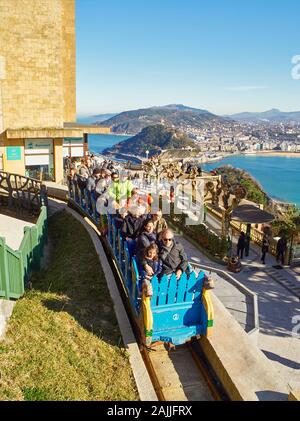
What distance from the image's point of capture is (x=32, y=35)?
2217cm

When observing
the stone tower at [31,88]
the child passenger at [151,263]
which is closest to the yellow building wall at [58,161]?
the stone tower at [31,88]

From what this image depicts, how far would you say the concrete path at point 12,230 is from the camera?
13.8 m

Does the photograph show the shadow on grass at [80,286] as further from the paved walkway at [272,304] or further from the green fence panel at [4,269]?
the paved walkway at [272,304]

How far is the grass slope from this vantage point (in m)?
5.84

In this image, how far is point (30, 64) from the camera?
2253 cm

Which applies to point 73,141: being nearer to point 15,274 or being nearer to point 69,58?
point 69,58

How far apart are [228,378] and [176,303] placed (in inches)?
58.1

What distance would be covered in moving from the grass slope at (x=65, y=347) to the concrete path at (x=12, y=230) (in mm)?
4212

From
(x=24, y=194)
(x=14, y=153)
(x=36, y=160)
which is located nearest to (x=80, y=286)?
(x=24, y=194)

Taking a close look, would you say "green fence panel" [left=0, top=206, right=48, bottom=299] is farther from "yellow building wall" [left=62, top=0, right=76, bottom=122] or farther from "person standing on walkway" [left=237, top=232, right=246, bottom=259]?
"yellow building wall" [left=62, top=0, right=76, bottom=122]

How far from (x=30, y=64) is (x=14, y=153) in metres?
5.27

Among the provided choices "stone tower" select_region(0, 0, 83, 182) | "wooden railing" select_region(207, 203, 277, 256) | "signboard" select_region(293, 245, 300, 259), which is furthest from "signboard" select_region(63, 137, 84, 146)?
"signboard" select_region(293, 245, 300, 259)

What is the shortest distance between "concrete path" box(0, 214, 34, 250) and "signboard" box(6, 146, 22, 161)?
676cm
